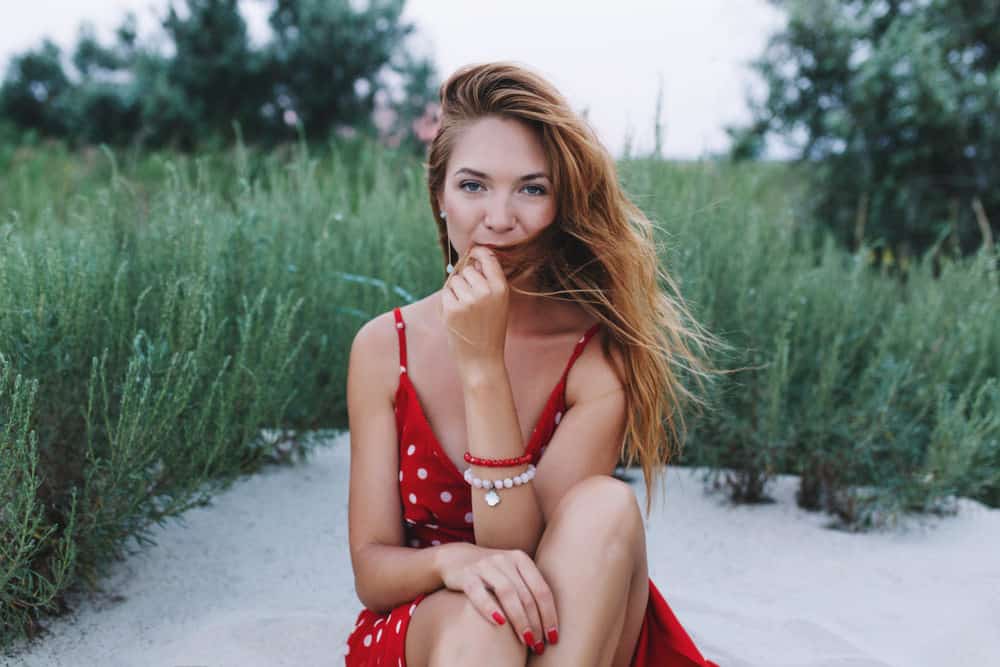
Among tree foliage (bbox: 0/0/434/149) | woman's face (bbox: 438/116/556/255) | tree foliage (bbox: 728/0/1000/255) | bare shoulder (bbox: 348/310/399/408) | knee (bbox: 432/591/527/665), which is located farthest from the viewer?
tree foliage (bbox: 0/0/434/149)

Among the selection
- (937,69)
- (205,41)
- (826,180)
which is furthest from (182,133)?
(937,69)

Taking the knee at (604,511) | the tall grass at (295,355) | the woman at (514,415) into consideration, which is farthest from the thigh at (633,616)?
the tall grass at (295,355)

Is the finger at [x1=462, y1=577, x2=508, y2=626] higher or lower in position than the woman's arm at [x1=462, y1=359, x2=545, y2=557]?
lower

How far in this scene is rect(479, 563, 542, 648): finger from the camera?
1.65 m

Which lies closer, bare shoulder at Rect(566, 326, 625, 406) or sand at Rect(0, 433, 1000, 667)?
bare shoulder at Rect(566, 326, 625, 406)

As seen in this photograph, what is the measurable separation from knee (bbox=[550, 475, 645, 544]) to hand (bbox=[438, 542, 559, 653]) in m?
0.13

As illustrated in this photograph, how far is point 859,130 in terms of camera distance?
7215 mm

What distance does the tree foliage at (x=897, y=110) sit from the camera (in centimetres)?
679

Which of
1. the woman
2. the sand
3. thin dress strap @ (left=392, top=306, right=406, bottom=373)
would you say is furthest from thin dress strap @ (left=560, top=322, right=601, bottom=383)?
the sand

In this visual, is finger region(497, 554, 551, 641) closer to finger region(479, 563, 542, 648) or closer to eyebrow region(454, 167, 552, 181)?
finger region(479, 563, 542, 648)

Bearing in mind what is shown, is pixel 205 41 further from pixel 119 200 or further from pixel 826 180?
pixel 119 200

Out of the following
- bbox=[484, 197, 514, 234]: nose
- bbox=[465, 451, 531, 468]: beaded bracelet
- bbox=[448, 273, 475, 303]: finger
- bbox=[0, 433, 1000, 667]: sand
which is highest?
bbox=[484, 197, 514, 234]: nose

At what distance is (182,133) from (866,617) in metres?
10.1

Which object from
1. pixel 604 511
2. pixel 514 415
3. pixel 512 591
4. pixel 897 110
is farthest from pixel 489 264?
pixel 897 110
